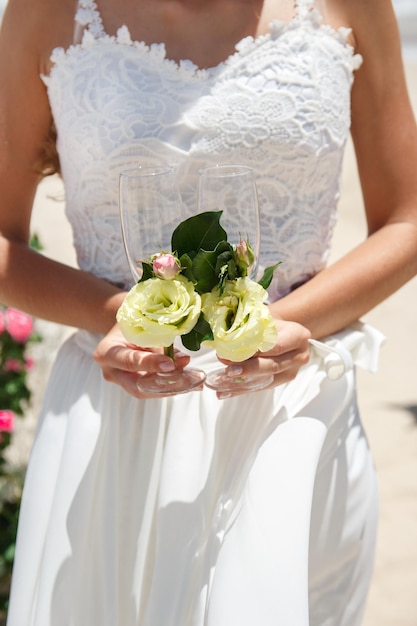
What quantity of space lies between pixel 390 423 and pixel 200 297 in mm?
5080

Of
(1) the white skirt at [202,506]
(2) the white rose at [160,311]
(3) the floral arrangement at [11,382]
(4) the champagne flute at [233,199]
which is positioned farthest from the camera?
(3) the floral arrangement at [11,382]

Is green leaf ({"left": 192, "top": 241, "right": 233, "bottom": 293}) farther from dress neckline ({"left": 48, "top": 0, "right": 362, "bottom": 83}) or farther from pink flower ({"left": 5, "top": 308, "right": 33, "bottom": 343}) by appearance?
pink flower ({"left": 5, "top": 308, "right": 33, "bottom": 343})

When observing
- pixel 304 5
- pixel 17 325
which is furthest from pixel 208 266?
pixel 17 325

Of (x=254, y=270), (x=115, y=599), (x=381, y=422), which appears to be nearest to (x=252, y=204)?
Result: (x=254, y=270)

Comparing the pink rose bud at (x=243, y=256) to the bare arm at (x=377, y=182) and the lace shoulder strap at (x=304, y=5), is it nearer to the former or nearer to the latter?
the bare arm at (x=377, y=182)

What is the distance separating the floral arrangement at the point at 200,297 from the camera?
1541 millimetres

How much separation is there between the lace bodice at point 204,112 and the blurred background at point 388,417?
1.71ft

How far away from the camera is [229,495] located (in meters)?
1.94

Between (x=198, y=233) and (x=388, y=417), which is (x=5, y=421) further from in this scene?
(x=388, y=417)

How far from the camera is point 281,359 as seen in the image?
178 centimetres

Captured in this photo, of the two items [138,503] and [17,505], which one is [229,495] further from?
[17,505]

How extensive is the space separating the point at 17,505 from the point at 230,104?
2339 mm

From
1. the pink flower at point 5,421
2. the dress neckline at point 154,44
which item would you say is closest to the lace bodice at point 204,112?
the dress neckline at point 154,44

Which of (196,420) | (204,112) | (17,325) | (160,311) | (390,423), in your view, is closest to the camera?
(160,311)
